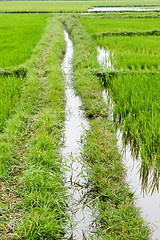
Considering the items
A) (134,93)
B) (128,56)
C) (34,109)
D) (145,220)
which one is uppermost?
(128,56)

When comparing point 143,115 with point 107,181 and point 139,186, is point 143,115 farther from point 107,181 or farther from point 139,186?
point 107,181

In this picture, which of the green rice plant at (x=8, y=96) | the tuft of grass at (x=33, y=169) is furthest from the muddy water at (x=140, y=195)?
the green rice plant at (x=8, y=96)

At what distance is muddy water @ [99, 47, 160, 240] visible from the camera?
5.89ft

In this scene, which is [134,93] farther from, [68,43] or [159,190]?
[68,43]

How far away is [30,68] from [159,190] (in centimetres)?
393

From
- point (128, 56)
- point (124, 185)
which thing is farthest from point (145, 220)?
point (128, 56)

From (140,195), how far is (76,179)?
604 millimetres

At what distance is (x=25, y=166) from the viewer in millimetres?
2363

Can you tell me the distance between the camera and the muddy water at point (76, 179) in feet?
5.82

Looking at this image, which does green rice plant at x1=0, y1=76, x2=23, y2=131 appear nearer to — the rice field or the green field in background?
the rice field

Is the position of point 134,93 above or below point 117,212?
above

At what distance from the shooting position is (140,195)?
2.04m

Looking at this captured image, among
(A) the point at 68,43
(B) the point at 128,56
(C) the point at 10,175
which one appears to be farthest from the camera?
(A) the point at 68,43

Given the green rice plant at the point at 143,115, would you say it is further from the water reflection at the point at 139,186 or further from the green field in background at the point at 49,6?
the green field in background at the point at 49,6
